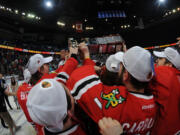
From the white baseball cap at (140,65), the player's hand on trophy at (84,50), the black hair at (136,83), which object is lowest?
the black hair at (136,83)

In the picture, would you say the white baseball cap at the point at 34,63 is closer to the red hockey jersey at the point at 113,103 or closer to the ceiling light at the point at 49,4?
the red hockey jersey at the point at 113,103

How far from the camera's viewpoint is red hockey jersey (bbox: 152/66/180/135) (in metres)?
1.06

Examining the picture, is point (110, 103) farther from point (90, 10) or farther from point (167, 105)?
point (90, 10)

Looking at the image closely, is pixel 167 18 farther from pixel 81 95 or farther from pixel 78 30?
pixel 81 95

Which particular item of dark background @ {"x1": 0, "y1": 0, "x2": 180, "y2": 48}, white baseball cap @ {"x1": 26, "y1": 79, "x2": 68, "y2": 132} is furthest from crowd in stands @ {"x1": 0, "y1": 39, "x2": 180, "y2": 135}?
dark background @ {"x1": 0, "y1": 0, "x2": 180, "y2": 48}

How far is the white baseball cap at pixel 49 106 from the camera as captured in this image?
0.72 metres

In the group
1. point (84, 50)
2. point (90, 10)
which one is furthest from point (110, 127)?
point (90, 10)

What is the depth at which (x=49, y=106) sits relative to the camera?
72cm

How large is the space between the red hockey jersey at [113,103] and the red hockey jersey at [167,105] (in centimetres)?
20

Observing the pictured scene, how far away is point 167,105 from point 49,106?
0.95 meters

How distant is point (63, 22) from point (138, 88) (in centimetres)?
2704

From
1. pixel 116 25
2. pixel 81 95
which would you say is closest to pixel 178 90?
pixel 81 95

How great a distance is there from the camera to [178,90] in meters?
1.12

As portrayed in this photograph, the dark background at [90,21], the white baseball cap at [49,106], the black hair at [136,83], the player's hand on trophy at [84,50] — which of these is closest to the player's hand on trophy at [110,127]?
the white baseball cap at [49,106]
